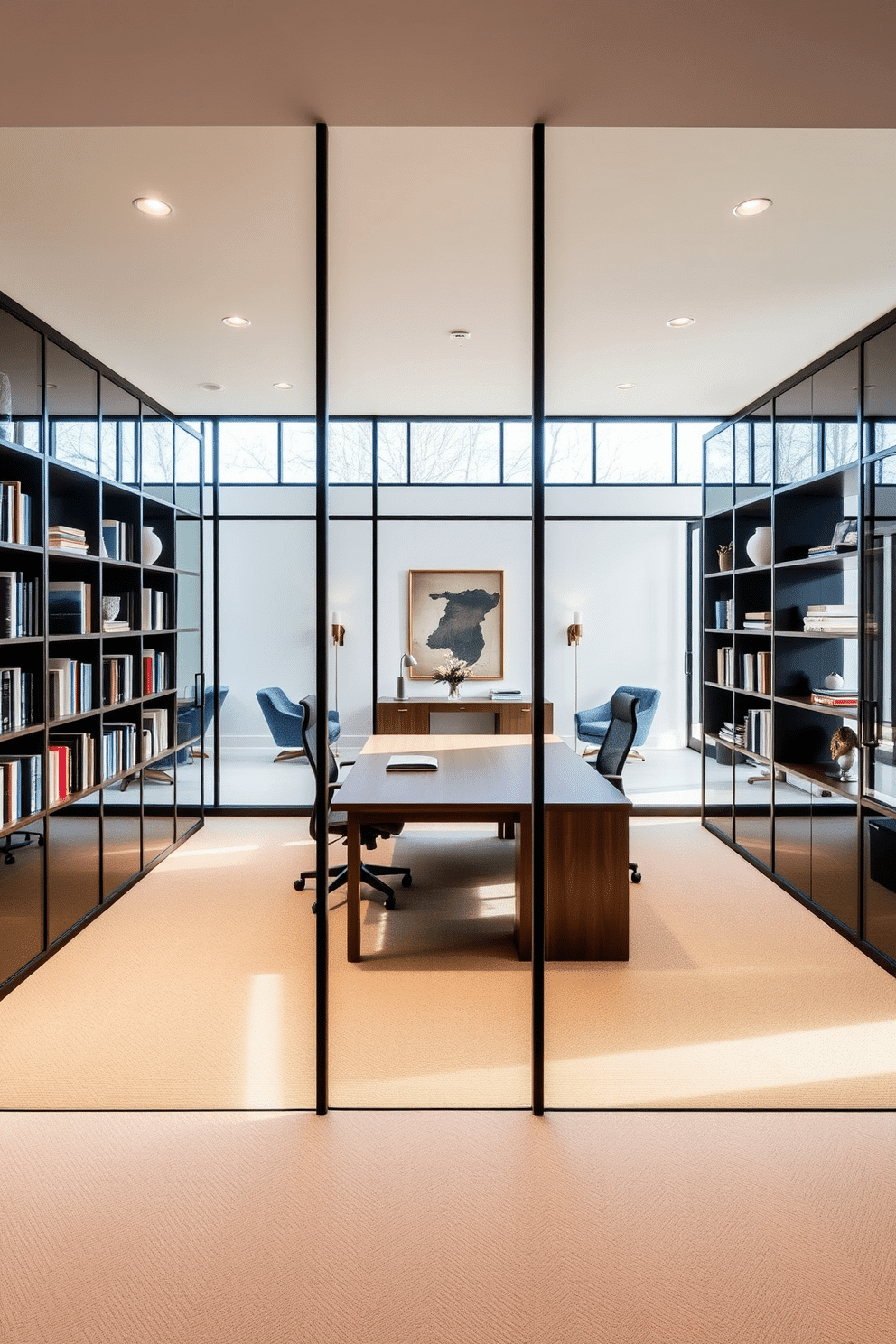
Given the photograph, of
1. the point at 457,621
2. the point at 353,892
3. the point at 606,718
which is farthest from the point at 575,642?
the point at 353,892

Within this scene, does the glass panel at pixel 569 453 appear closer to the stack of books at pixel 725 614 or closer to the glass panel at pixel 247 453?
the stack of books at pixel 725 614

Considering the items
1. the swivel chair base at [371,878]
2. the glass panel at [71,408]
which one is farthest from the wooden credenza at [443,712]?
the glass panel at [71,408]

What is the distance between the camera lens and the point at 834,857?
4.03m

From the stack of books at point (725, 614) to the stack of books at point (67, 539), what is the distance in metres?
3.84

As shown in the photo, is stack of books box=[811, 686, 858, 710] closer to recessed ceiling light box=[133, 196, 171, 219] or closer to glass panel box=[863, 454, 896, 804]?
glass panel box=[863, 454, 896, 804]

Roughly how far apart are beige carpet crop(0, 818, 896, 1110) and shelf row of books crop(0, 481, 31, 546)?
1784 millimetres

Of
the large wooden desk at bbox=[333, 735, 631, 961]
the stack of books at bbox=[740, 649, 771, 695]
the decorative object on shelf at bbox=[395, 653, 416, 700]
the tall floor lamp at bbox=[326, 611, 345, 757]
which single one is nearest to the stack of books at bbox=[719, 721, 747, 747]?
the stack of books at bbox=[740, 649, 771, 695]

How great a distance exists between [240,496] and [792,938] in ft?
15.4

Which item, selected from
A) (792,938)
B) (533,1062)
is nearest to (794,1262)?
(533,1062)

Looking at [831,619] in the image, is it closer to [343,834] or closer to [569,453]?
[343,834]

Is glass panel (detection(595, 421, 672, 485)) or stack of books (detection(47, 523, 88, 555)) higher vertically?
glass panel (detection(595, 421, 672, 485))

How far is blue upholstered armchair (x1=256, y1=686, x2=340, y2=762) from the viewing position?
6.31 metres

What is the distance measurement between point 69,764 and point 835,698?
362 centimetres

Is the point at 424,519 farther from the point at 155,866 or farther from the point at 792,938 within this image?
the point at 792,938
